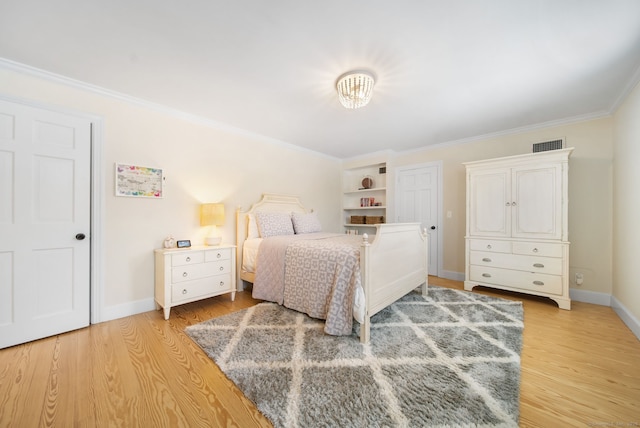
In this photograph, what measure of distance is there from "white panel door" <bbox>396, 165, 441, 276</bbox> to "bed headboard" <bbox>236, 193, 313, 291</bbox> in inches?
72.2

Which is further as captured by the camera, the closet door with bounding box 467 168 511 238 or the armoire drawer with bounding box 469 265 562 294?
the closet door with bounding box 467 168 511 238

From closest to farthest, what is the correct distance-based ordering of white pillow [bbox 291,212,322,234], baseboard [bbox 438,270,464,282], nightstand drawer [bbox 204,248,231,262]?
nightstand drawer [bbox 204,248,231,262]
white pillow [bbox 291,212,322,234]
baseboard [bbox 438,270,464,282]

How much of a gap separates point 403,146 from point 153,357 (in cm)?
439

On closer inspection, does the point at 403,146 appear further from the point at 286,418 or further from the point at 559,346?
the point at 286,418

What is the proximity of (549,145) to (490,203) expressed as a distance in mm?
1079

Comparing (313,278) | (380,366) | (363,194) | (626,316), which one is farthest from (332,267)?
(363,194)

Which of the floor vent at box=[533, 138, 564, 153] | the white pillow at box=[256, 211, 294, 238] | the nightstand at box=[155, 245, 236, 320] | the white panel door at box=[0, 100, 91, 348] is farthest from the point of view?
the white pillow at box=[256, 211, 294, 238]

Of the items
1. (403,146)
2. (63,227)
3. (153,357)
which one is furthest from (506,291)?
(63,227)

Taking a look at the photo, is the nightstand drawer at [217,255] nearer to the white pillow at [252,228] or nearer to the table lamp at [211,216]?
the table lamp at [211,216]

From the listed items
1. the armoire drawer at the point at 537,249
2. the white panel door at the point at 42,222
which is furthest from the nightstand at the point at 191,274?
the armoire drawer at the point at 537,249

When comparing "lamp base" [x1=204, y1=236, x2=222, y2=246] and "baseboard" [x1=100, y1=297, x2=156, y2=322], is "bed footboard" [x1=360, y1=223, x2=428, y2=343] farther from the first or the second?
"baseboard" [x1=100, y1=297, x2=156, y2=322]

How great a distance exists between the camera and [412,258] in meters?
2.87

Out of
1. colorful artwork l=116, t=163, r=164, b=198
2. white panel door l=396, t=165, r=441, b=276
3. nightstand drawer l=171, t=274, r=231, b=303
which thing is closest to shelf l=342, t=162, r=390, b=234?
white panel door l=396, t=165, r=441, b=276

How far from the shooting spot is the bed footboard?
2.04m
